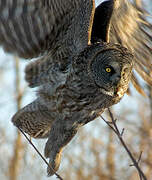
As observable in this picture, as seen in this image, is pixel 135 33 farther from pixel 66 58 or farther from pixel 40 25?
pixel 40 25

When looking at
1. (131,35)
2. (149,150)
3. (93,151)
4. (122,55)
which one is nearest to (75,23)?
(122,55)

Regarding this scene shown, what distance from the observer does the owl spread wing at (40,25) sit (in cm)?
550

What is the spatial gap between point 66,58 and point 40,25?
51cm

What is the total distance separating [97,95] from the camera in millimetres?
5496

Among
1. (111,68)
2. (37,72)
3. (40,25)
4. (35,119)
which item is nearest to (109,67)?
(111,68)

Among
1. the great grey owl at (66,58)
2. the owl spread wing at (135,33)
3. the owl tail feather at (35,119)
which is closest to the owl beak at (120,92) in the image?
the great grey owl at (66,58)

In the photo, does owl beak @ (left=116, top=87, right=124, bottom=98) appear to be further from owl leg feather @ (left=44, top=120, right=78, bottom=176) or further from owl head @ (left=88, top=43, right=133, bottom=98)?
owl leg feather @ (left=44, top=120, right=78, bottom=176)

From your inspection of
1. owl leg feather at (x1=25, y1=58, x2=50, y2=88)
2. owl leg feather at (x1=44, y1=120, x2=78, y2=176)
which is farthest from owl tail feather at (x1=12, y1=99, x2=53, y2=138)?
owl leg feather at (x1=44, y1=120, x2=78, y2=176)

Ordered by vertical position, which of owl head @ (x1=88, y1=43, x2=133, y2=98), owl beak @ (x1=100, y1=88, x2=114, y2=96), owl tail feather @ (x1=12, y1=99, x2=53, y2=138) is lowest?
owl tail feather @ (x1=12, y1=99, x2=53, y2=138)

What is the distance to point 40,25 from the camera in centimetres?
574

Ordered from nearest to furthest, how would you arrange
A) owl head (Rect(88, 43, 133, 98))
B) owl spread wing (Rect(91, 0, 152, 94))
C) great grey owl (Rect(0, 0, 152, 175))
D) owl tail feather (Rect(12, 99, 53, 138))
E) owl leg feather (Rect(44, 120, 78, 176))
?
owl head (Rect(88, 43, 133, 98)) < great grey owl (Rect(0, 0, 152, 175)) < owl leg feather (Rect(44, 120, 78, 176)) < owl tail feather (Rect(12, 99, 53, 138)) < owl spread wing (Rect(91, 0, 152, 94))

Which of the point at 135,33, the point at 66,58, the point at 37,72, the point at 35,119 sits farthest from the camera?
the point at 135,33

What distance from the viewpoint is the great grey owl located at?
215 inches

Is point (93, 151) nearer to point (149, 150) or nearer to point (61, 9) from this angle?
point (149, 150)
